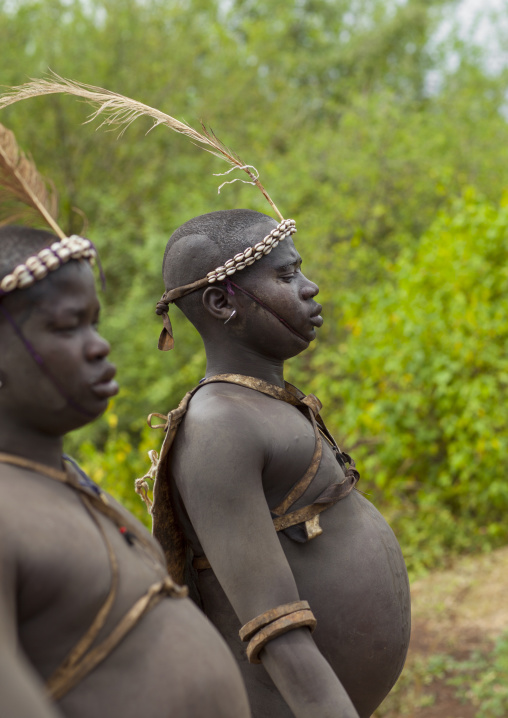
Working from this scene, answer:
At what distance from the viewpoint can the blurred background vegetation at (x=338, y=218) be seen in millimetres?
6613

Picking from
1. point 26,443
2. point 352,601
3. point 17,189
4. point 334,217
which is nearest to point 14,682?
point 26,443

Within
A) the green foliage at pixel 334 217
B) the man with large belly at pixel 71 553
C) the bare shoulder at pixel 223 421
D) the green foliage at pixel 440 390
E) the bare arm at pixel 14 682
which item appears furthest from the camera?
the green foliage at pixel 334 217

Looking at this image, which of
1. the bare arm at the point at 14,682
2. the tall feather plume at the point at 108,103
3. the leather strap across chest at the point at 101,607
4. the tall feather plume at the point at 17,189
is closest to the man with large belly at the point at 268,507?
the tall feather plume at the point at 108,103

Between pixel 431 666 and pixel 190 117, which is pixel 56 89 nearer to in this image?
pixel 431 666

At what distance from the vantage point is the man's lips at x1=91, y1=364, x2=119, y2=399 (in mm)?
1474

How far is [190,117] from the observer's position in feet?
37.9

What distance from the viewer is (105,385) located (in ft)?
4.89

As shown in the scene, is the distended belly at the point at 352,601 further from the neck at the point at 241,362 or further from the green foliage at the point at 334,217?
the green foliage at the point at 334,217

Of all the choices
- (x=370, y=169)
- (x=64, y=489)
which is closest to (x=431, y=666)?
(x=64, y=489)

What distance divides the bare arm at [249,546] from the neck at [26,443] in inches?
22.6

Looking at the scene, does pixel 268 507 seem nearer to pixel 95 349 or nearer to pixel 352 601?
pixel 352 601

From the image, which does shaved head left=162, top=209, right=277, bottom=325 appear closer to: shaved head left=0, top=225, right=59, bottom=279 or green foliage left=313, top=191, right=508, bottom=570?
shaved head left=0, top=225, right=59, bottom=279

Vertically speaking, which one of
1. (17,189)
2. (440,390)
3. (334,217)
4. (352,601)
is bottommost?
(440,390)

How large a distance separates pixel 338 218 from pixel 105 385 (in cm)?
827
